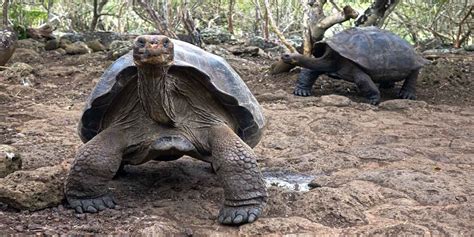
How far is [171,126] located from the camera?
2.53m

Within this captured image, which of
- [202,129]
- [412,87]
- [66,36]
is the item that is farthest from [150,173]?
[66,36]

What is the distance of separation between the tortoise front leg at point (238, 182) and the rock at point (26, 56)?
653 centimetres

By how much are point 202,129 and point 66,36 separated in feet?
28.0

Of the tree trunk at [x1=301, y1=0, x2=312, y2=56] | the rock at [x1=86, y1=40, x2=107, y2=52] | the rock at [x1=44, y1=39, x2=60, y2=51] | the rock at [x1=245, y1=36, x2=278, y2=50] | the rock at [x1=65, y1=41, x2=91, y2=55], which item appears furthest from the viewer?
the rock at [x1=245, y1=36, x2=278, y2=50]

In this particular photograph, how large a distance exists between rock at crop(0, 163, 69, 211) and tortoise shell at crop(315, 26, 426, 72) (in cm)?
433

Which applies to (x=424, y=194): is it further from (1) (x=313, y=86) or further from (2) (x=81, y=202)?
(1) (x=313, y=86)

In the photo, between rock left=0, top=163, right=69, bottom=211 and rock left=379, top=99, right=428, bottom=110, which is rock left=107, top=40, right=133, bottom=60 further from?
rock left=0, top=163, right=69, bottom=211

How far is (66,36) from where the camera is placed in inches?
412

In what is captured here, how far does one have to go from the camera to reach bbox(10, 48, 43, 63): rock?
8.29 meters

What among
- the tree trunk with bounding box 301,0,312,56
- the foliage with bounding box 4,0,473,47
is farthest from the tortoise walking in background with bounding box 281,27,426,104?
the foliage with bounding box 4,0,473,47

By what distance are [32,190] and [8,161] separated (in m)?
0.40

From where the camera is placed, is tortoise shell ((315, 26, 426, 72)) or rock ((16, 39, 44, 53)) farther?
rock ((16, 39, 44, 53))

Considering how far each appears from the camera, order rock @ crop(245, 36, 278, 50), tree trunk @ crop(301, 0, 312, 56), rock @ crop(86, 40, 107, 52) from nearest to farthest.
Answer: tree trunk @ crop(301, 0, 312, 56)
rock @ crop(86, 40, 107, 52)
rock @ crop(245, 36, 278, 50)

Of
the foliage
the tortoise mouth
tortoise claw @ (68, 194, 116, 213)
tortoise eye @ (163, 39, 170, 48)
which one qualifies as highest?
tortoise eye @ (163, 39, 170, 48)
